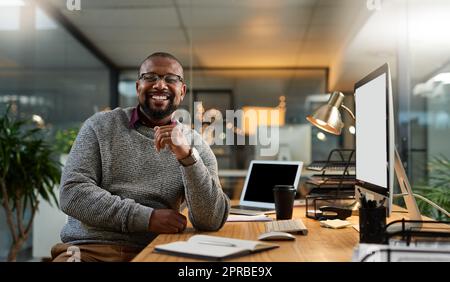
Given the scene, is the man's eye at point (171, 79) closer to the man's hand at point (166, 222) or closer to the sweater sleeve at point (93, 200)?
the sweater sleeve at point (93, 200)

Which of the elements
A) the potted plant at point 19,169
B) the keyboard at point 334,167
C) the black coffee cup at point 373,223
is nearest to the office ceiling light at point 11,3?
the potted plant at point 19,169

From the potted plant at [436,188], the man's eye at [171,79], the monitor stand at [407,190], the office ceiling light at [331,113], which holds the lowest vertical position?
the potted plant at [436,188]

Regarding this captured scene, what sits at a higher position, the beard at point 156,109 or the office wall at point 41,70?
the office wall at point 41,70

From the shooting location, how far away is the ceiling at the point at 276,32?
11.3ft

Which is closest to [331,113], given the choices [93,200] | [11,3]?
[93,200]

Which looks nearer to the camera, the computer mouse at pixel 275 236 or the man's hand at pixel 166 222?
the computer mouse at pixel 275 236

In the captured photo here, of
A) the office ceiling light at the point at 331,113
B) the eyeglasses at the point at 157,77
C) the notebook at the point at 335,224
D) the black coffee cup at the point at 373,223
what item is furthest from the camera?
the office ceiling light at the point at 331,113

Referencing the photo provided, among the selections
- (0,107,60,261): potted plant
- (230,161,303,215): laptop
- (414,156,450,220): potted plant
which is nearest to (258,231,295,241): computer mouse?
(230,161,303,215): laptop

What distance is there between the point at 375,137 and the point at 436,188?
5.88ft

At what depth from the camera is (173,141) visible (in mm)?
1230

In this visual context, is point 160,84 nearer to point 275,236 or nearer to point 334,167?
point 275,236

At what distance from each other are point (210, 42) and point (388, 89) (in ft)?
10.9

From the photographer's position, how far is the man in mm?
1284

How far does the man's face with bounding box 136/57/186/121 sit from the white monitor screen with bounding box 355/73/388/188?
0.54 m
